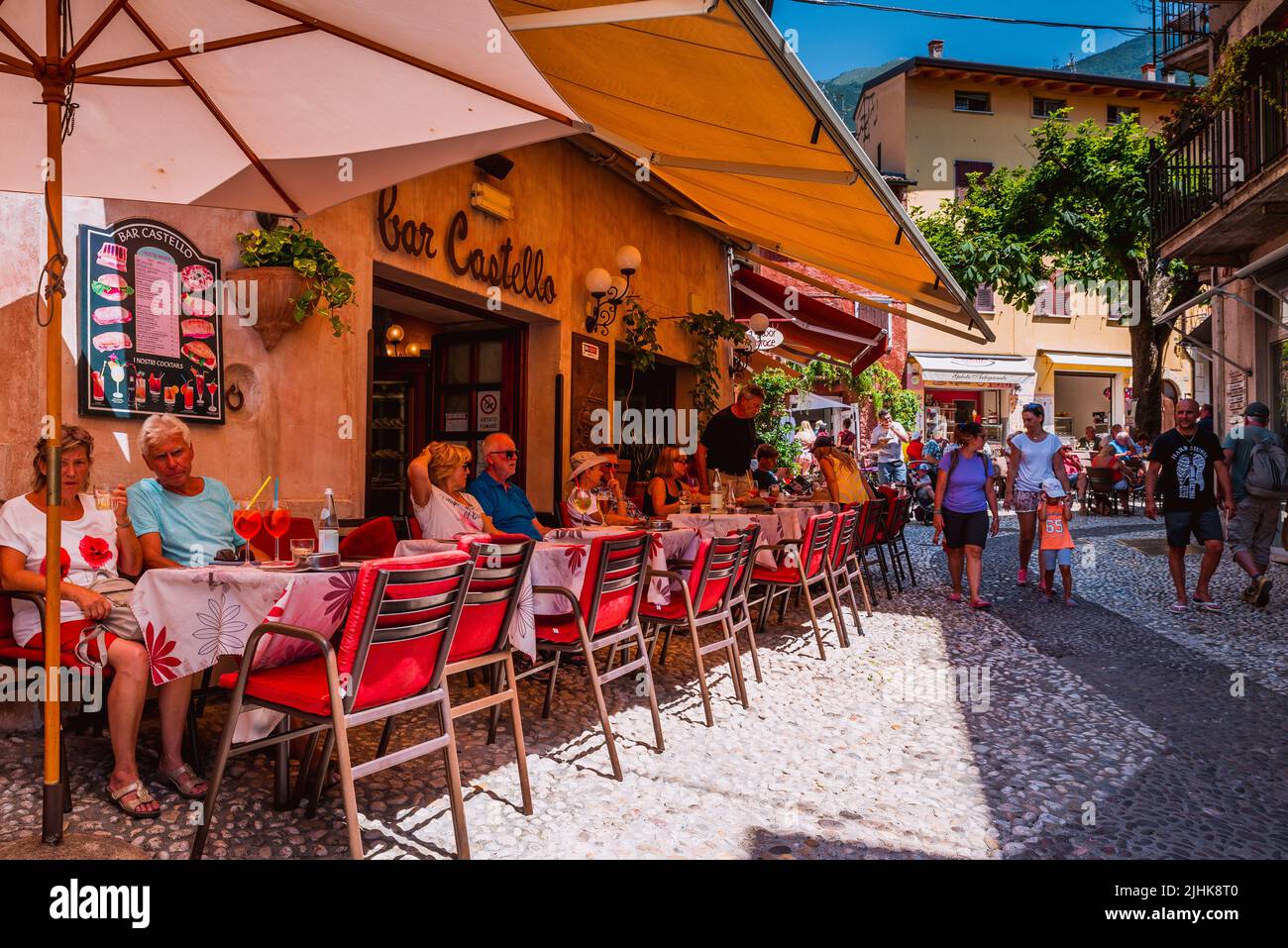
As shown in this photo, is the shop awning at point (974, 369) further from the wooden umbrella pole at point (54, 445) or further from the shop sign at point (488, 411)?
the wooden umbrella pole at point (54, 445)

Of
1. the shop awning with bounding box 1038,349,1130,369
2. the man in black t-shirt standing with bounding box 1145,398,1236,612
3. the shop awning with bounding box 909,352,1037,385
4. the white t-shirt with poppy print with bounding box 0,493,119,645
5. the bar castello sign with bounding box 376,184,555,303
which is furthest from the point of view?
the shop awning with bounding box 1038,349,1130,369

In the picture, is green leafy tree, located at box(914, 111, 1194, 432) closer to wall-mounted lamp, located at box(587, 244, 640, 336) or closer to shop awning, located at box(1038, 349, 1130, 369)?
shop awning, located at box(1038, 349, 1130, 369)

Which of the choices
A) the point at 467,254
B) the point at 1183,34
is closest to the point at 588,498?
the point at 467,254

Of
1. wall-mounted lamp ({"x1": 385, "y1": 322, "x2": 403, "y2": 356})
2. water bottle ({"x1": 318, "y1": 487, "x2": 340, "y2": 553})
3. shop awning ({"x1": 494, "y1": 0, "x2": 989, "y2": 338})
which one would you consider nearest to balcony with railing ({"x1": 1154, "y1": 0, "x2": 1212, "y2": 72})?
shop awning ({"x1": 494, "y1": 0, "x2": 989, "y2": 338})

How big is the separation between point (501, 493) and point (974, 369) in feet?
89.5

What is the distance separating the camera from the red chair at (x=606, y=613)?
361 cm

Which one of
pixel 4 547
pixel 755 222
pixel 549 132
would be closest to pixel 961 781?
pixel 549 132

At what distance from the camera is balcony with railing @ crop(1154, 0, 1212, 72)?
15414 mm

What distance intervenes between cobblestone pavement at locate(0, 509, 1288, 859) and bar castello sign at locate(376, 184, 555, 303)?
10.3ft

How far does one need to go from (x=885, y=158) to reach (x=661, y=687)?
30663 millimetres

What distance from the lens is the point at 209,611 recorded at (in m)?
2.84

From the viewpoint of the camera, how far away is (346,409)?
5.65 meters

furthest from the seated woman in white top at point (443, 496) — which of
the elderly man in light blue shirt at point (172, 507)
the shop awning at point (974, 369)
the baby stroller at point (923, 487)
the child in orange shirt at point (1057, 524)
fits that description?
the shop awning at point (974, 369)
